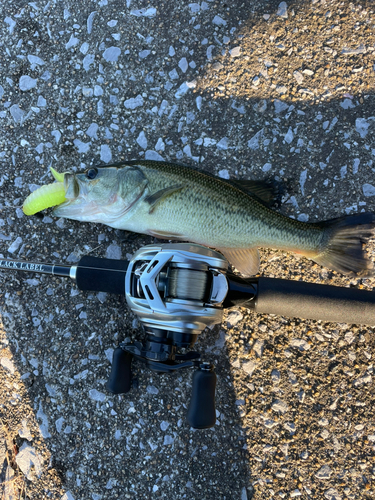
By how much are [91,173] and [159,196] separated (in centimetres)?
46

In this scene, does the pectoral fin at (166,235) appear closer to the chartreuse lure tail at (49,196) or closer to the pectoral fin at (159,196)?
the pectoral fin at (159,196)

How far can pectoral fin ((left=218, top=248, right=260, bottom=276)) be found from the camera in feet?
6.72

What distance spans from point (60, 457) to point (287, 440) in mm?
1518

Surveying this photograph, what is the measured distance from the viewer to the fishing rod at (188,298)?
61.0 inches

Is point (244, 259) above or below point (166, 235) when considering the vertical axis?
below

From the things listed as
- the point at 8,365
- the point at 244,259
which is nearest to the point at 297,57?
the point at 244,259

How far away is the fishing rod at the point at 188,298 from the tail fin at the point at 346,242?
284mm

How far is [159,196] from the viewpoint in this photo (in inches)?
76.9

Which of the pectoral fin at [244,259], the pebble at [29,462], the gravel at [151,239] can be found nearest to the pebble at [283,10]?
the gravel at [151,239]

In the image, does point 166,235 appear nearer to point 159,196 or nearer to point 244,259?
point 159,196

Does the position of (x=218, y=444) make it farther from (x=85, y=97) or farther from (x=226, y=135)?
(x=85, y=97)

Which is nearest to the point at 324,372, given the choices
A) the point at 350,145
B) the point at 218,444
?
the point at 218,444

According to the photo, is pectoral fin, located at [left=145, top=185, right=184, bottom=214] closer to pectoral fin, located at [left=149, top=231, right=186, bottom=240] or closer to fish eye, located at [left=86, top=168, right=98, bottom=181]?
pectoral fin, located at [left=149, top=231, right=186, bottom=240]

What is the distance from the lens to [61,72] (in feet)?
7.88
